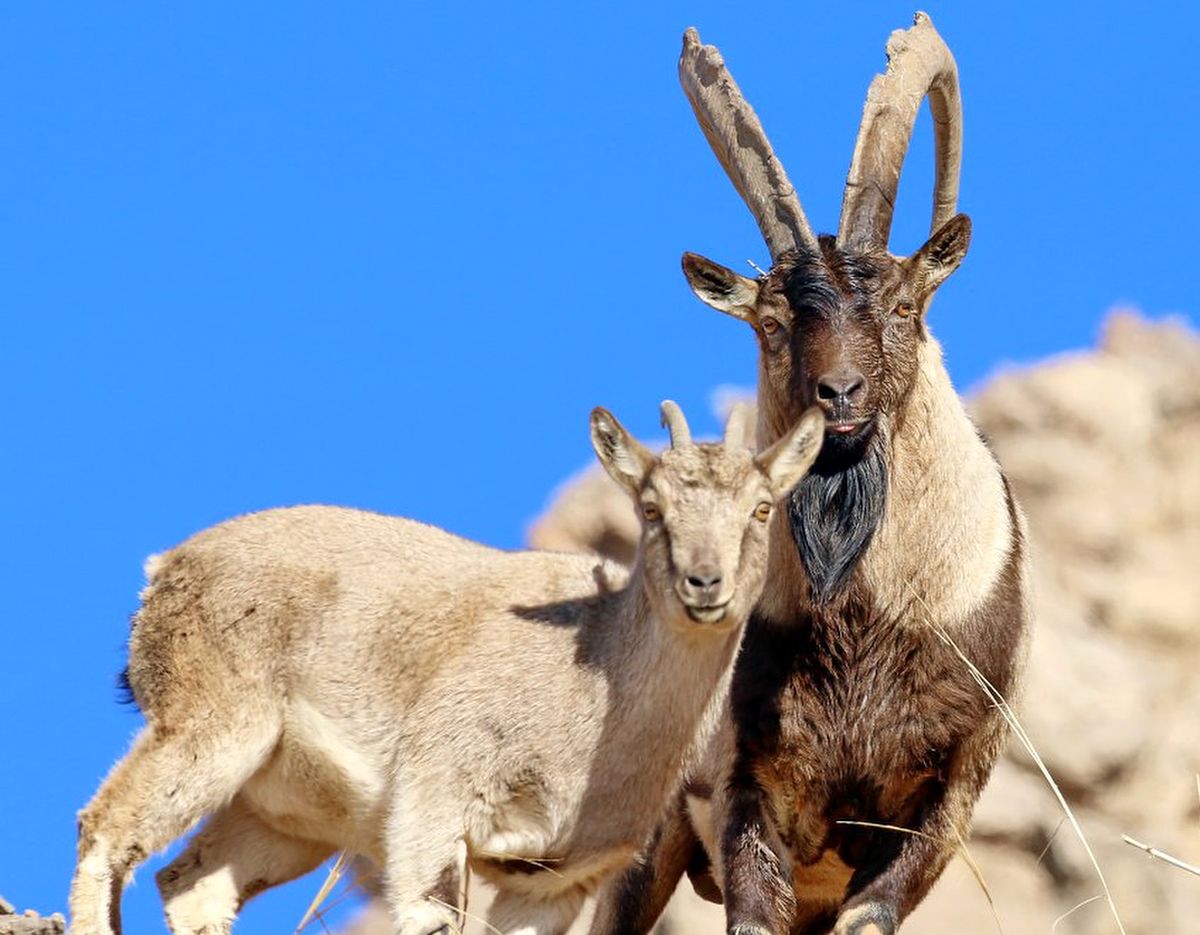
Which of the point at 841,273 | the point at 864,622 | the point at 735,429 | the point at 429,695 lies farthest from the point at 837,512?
the point at 429,695

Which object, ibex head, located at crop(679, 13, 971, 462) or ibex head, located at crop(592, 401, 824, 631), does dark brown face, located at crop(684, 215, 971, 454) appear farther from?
ibex head, located at crop(592, 401, 824, 631)

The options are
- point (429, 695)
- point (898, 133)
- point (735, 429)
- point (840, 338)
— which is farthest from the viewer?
point (898, 133)

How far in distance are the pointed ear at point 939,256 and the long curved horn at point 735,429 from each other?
0.90 metres

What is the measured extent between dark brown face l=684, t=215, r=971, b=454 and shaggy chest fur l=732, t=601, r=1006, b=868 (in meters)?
0.78

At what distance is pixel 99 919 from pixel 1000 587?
138 inches

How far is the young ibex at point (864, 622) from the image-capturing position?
8438mm

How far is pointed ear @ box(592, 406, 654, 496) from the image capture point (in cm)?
801

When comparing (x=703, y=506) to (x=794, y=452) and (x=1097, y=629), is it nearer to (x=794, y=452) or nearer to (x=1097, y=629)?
(x=794, y=452)

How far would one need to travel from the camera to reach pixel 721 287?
8.79m

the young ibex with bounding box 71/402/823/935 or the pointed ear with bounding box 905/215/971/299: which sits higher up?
the pointed ear with bounding box 905/215/971/299

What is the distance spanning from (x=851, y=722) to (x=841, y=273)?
1.64 meters

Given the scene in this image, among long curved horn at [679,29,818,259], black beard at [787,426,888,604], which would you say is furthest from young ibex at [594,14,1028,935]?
long curved horn at [679,29,818,259]

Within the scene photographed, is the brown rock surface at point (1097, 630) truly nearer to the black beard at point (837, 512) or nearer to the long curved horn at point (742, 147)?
the long curved horn at point (742, 147)

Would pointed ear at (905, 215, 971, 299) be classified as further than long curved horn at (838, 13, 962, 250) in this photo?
No
